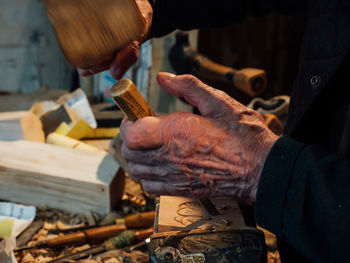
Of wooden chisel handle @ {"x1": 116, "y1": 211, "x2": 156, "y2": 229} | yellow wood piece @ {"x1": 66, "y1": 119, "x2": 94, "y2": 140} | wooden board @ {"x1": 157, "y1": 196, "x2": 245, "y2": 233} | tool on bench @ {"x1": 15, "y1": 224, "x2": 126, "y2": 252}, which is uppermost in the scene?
wooden board @ {"x1": 157, "y1": 196, "x2": 245, "y2": 233}

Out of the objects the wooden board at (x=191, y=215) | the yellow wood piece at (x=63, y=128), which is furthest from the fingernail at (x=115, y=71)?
the yellow wood piece at (x=63, y=128)

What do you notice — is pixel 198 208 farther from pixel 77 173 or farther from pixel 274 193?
pixel 77 173

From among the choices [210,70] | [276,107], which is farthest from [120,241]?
[210,70]

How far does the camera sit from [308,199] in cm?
75

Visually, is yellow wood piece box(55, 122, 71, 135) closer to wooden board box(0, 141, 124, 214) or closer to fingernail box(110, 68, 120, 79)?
wooden board box(0, 141, 124, 214)

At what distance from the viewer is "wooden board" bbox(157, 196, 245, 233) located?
1.13m

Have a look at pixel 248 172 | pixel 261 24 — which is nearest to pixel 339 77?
pixel 248 172

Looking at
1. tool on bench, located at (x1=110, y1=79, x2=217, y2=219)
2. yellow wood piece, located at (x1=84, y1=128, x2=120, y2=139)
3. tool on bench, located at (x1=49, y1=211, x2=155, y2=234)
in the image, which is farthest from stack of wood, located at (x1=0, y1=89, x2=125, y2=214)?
tool on bench, located at (x1=110, y1=79, x2=217, y2=219)

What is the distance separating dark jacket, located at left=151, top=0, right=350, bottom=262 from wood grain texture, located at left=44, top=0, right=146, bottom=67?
0.39m

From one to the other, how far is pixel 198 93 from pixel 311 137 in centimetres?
43

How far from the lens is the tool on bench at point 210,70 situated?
7.75 feet

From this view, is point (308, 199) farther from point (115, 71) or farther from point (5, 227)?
point (5, 227)

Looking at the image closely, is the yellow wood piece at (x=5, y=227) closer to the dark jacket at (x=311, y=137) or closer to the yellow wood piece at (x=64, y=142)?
the yellow wood piece at (x=64, y=142)

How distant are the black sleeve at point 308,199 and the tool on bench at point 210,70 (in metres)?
1.34
